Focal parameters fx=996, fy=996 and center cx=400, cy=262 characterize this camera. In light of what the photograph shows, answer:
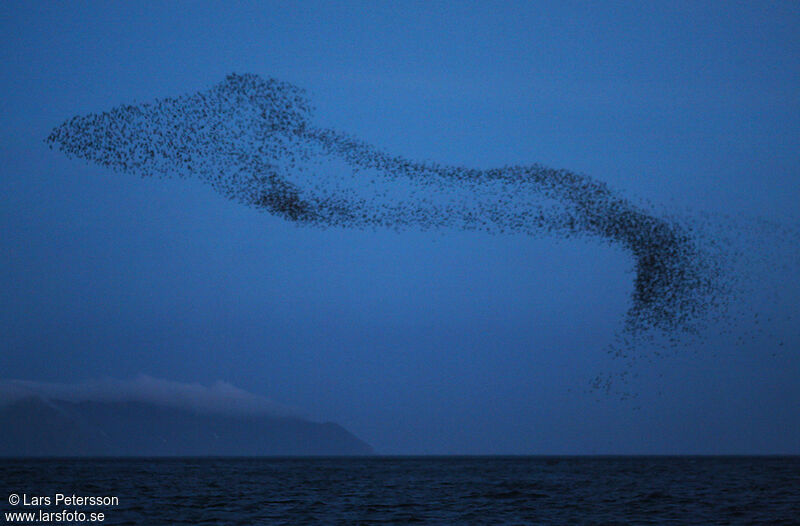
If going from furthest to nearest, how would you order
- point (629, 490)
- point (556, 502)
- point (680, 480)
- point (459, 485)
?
point (680, 480)
point (459, 485)
point (629, 490)
point (556, 502)

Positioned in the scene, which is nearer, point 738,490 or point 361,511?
point 361,511

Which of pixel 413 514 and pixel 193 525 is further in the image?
→ pixel 413 514

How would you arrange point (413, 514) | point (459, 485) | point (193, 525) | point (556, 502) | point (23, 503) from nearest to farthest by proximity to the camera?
point (193, 525), point (413, 514), point (23, 503), point (556, 502), point (459, 485)

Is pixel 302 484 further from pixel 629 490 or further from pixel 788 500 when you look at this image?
pixel 788 500

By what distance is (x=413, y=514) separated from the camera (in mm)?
58188

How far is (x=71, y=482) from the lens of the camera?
96.3 m

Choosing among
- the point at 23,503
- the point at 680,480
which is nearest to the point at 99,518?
the point at 23,503

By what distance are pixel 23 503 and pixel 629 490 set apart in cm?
4839

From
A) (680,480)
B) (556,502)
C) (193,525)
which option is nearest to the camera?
(193,525)

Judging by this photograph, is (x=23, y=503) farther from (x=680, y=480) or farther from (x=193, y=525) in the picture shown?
(x=680, y=480)

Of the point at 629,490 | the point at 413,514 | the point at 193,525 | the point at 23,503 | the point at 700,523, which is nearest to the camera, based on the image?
the point at 193,525

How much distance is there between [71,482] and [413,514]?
50.6 m

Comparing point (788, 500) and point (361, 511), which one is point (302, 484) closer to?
point (361, 511)

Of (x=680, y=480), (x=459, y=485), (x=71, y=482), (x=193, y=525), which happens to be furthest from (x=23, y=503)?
(x=680, y=480)
